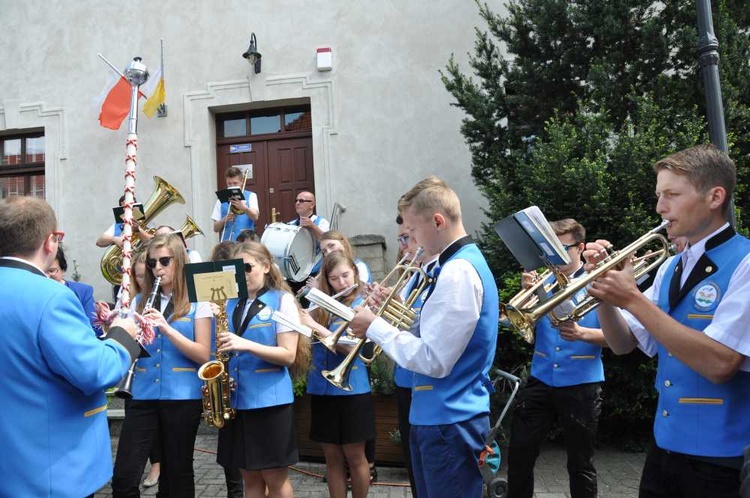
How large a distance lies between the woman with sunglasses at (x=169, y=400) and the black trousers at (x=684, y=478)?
105 inches

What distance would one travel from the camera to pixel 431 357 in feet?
8.62

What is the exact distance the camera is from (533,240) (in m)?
2.69

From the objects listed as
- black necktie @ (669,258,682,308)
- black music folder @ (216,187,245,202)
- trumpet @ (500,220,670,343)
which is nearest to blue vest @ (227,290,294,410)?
trumpet @ (500,220,670,343)

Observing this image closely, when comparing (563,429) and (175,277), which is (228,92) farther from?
(563,429)

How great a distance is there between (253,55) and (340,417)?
686cm

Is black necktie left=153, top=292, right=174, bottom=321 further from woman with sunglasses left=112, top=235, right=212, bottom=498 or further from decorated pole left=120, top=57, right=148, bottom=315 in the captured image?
decorated pole left=120, top=57, right=148, bottom=315

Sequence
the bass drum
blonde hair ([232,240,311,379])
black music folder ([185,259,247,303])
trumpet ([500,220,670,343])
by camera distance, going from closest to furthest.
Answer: trumpet ([500,220,670,343]) < black music folder ([185,259,247,303]) < blonde hair ([232,240,311,379]) < the bass drum

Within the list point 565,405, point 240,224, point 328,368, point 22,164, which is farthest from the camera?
point 22,164

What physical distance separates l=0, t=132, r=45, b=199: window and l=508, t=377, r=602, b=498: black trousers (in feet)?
31.9

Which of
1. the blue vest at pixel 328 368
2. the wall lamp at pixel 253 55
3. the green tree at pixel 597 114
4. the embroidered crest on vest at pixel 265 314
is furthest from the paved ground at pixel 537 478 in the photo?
the wall lamp at pixel 253 55

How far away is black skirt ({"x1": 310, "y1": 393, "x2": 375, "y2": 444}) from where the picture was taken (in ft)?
13.9

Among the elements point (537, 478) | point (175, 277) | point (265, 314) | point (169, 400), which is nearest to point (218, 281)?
point (265, 314)

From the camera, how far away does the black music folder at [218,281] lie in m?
3.56

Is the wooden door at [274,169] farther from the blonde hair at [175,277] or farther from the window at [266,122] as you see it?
the blonde hair at [175,277]
